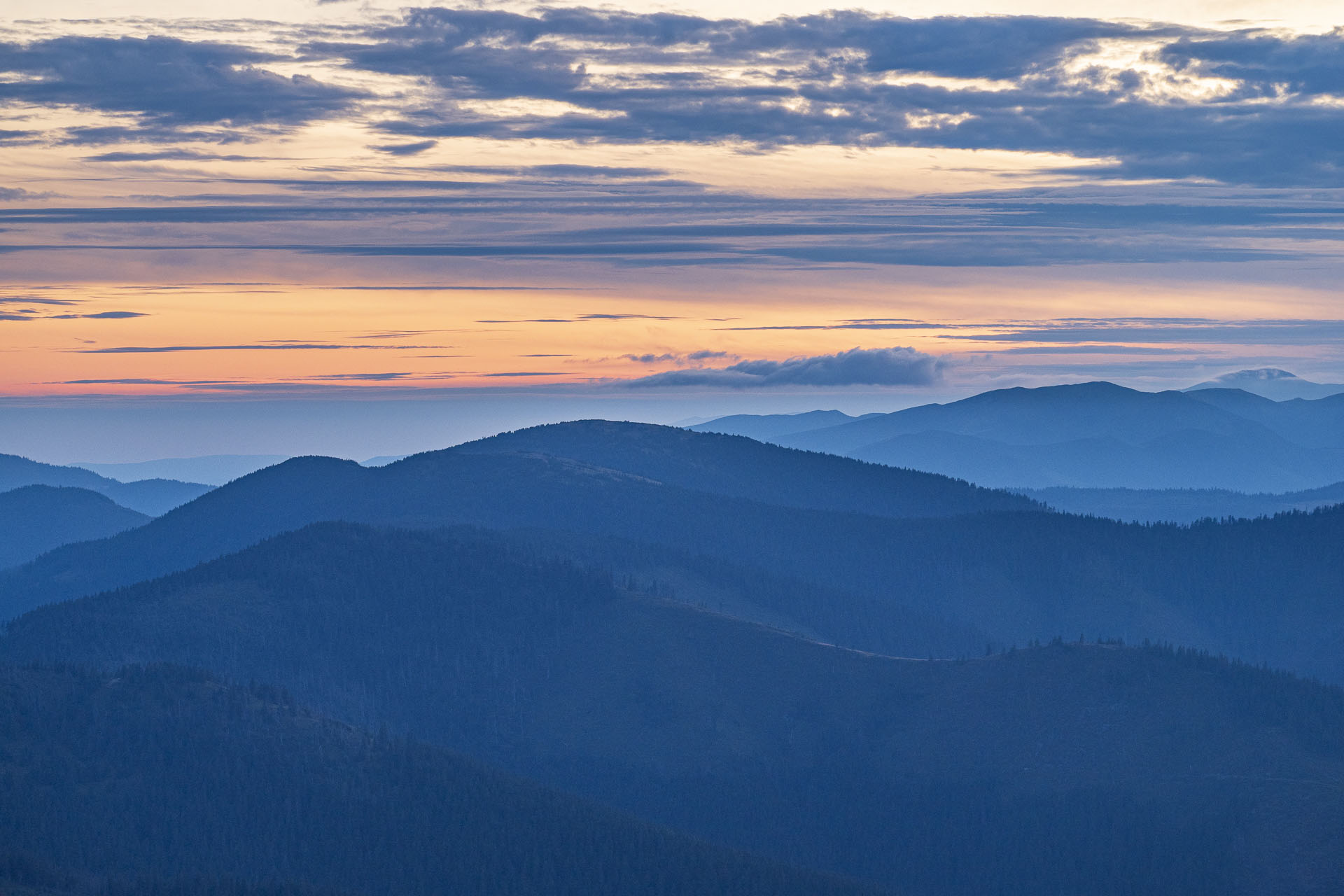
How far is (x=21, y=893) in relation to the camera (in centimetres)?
18700
